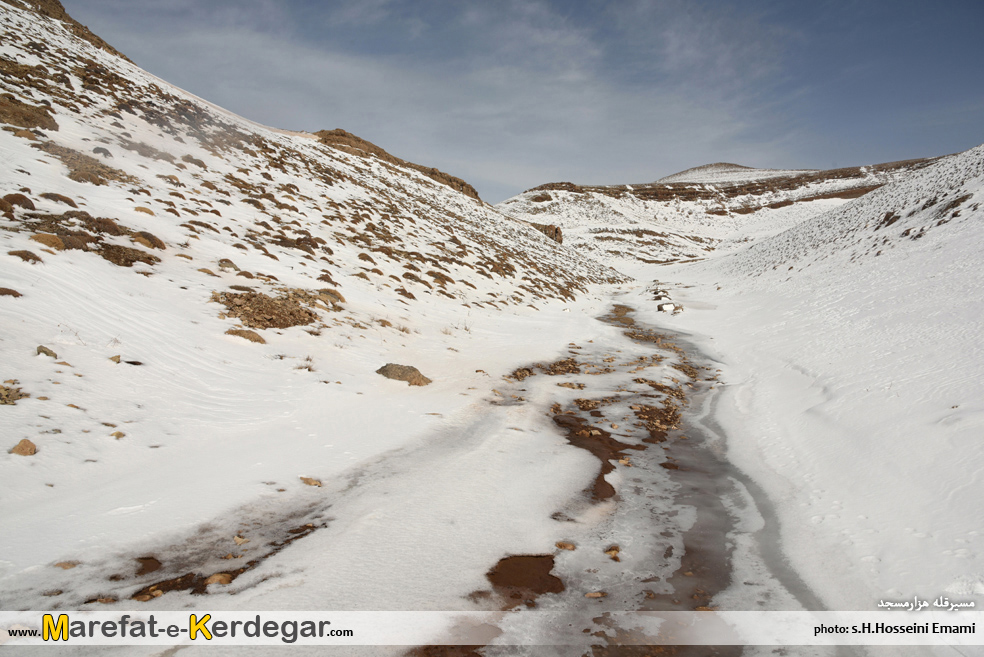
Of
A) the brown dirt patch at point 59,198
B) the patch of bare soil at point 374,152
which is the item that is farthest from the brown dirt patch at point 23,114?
the patch of bare soil at point 374,152

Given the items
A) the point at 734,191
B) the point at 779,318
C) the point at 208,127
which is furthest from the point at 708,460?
the point at 734,191

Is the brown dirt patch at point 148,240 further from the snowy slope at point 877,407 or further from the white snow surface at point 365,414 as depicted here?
the snowy slope at point 877,407

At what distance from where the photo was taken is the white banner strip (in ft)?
7.72

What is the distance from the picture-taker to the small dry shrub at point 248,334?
6.84 meters

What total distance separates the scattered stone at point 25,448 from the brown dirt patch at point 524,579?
3891 mm

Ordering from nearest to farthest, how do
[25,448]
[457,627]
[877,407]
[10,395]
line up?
1. [457,627]
2. [25,448]
3. [10,395]
4. [877,407]

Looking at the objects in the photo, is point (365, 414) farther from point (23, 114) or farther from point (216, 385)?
point (23, 114)

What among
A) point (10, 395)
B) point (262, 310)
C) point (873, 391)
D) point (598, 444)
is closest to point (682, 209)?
point (873, 391)

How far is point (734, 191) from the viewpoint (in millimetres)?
79188

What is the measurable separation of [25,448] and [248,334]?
135 inches

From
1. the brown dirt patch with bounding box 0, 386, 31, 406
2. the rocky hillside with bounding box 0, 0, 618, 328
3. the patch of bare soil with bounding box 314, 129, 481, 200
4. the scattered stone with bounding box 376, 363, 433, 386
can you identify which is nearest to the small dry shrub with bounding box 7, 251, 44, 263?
the rocky hillside with bounding box 0, 0, 618, 328

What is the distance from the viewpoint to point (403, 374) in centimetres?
727

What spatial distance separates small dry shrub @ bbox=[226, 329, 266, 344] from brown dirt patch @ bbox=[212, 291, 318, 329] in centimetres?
32

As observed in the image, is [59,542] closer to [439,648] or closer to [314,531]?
[314,531]
